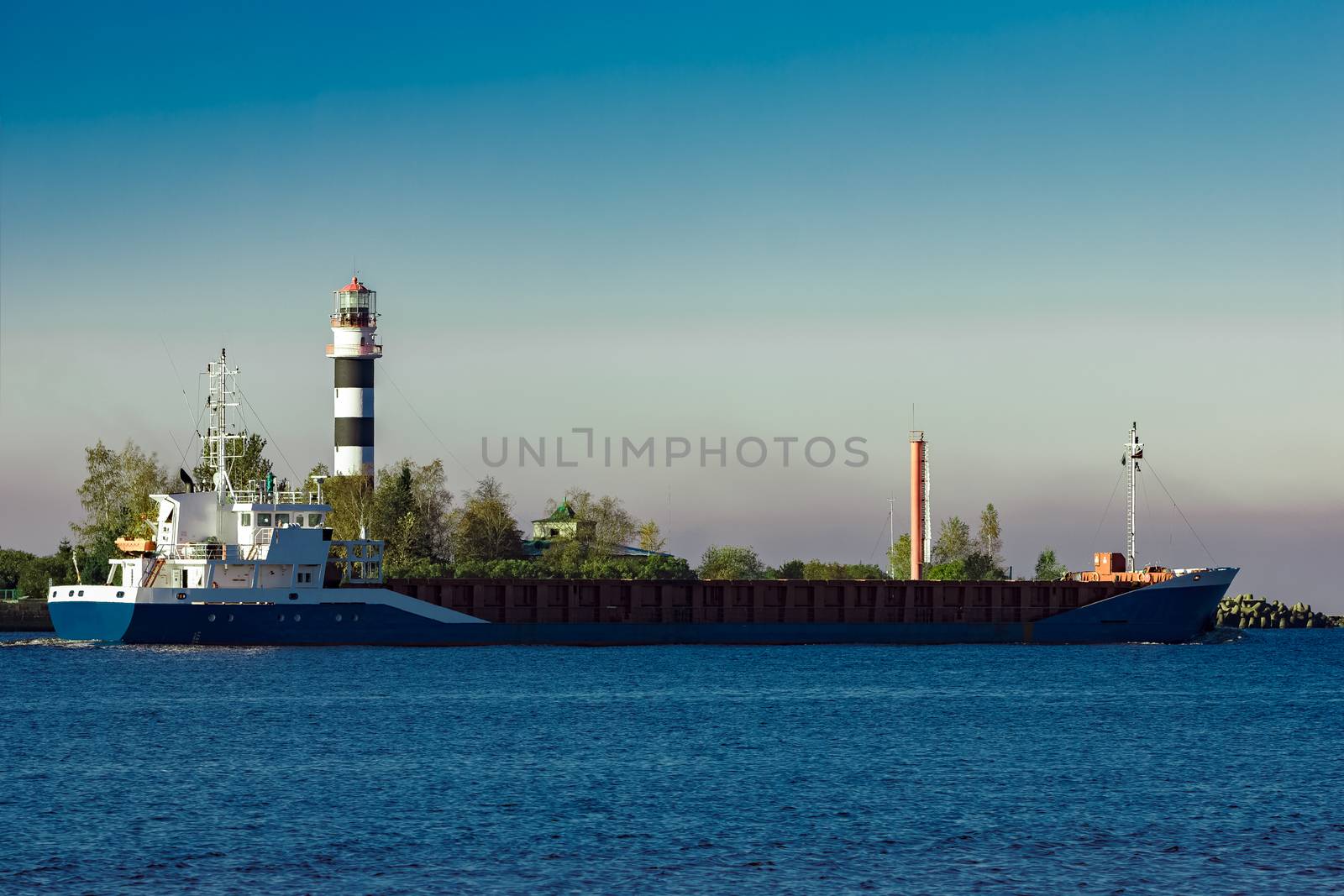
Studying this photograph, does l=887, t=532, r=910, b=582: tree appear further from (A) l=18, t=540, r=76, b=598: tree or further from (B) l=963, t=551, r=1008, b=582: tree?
(A) l=18, t=540, r=76, b=598: tree

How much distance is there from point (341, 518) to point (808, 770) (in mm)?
73140

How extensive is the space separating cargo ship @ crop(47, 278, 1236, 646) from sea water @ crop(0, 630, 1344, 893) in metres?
4.89

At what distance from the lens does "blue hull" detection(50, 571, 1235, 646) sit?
68062mm

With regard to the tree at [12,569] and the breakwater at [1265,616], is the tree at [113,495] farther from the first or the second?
the breakwater at [1265,616]

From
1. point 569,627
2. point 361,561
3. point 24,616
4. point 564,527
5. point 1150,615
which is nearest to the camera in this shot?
point 361,561

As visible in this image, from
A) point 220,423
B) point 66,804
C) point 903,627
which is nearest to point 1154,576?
point 903,627

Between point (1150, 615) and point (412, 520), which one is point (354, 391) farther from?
point (1150, 615)

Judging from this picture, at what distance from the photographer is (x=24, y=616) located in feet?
313

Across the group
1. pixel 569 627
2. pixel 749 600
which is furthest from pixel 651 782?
pixel 749 600

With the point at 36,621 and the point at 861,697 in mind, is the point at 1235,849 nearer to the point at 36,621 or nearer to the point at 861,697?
the point at 861,697

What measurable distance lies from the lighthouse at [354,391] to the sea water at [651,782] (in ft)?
151

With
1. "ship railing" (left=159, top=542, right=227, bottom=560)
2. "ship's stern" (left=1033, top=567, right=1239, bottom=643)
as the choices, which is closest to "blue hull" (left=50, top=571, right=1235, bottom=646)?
"ship's stern" (left=1033, top=567, right=1239, bottom=643)

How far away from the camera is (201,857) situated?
87.6 ft

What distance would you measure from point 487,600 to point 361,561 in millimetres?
8702
